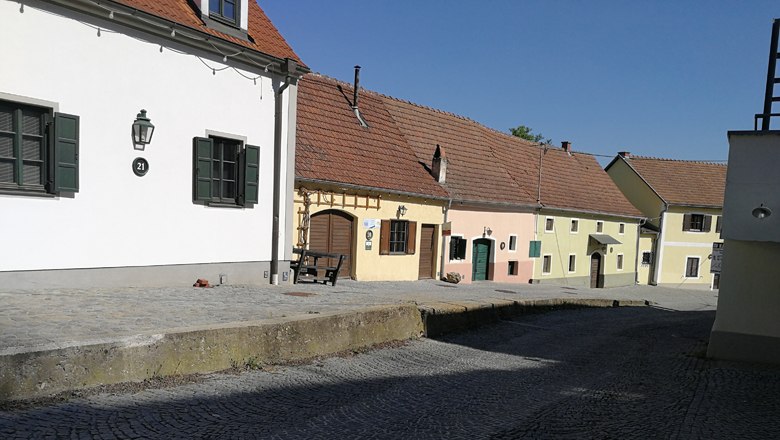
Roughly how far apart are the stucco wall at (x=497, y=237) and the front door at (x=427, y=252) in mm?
681

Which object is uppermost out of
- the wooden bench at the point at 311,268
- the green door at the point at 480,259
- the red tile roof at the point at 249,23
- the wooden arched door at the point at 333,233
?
the red tile roof at the point at 249,23

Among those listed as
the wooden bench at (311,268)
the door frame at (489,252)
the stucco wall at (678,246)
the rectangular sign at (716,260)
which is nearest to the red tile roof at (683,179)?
the stucco wall at (678,246)

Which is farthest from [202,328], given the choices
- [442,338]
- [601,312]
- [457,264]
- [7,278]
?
[457,264]

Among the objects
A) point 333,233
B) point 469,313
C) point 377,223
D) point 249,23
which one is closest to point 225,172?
point 249,23

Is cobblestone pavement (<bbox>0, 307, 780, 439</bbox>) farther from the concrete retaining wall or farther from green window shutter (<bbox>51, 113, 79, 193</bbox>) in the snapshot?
green window shutter (<bbox>51, 113, 79, 193</bbox>)

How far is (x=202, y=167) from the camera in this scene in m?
10.6

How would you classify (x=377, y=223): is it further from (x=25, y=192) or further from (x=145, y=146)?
(x=25, y=192)

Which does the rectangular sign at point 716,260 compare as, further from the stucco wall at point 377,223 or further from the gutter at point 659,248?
the gutter at point 659,248

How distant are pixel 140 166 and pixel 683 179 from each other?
126ft

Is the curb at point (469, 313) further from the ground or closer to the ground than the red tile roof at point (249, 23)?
closer to the ground

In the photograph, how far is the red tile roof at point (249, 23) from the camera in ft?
31.9

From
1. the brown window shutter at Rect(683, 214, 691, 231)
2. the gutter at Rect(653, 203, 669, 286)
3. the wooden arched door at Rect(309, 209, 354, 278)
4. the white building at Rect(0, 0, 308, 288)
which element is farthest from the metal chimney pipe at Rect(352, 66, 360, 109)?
the brown window shutter at Rect(683, 214, 691, 231)

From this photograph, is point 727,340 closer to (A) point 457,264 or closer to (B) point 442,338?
(B) point 442,338

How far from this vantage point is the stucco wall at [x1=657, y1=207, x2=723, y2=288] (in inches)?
1462
